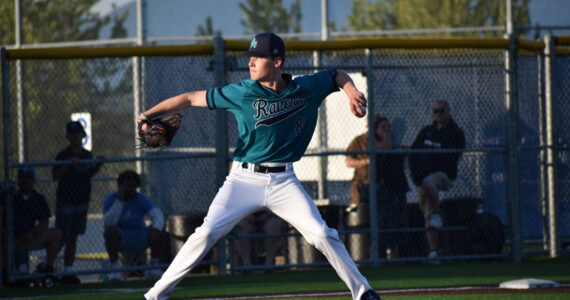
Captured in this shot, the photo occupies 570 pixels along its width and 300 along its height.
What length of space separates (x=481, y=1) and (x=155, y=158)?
23.7 metres

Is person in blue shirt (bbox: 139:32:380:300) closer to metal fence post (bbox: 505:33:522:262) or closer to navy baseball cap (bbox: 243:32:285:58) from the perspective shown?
navy baseball cap (bbox: 243:32:285:58)

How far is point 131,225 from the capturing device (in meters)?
12.1

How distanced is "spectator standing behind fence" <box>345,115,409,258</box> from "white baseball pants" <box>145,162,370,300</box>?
5.42 meters

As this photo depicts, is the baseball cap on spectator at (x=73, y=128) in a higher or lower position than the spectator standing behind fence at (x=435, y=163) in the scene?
higher

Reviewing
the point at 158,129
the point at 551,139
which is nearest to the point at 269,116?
the point at 158,129

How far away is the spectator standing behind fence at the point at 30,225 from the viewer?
11492 millimetres

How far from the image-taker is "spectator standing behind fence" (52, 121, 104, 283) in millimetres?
11750

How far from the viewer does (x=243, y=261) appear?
12.1 metres

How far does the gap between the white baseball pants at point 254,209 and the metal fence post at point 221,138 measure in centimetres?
458

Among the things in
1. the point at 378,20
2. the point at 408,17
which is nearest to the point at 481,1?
the point at 408,17

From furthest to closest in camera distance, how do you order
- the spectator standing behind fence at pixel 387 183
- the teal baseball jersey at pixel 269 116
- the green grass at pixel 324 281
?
the spectator standing behind fence at pixel 387 183 < the green grass at pixel 324 281 < the teal baseball jersey at pixel 269 116

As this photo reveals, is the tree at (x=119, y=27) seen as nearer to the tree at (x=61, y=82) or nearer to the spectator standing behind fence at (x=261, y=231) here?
the tree at (x=61, y=82)

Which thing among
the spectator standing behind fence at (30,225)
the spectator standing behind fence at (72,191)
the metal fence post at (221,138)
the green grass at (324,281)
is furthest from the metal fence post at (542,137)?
the spectator standing behind fence at (30,225)

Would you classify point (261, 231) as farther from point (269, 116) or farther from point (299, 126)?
point (269, 116)
